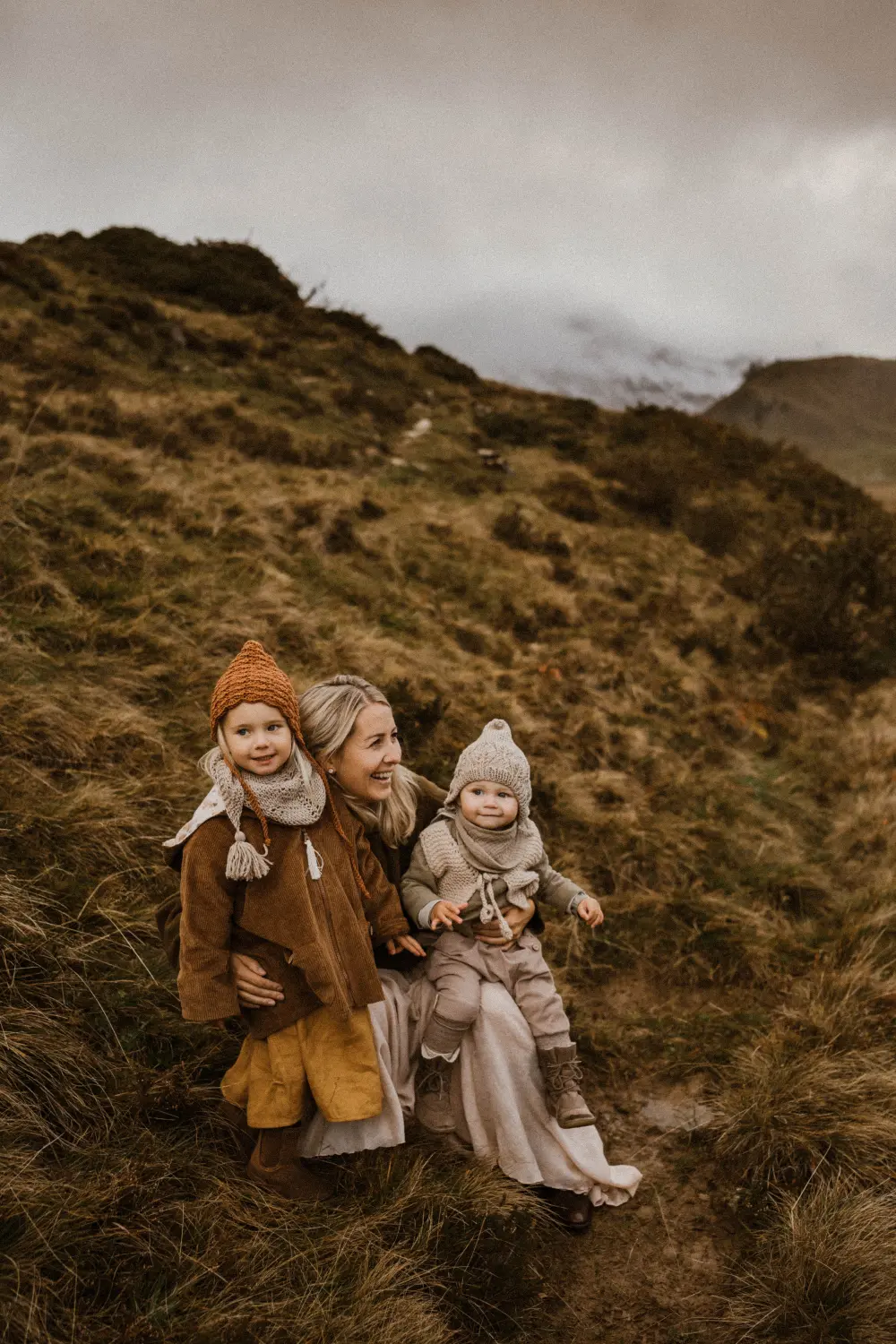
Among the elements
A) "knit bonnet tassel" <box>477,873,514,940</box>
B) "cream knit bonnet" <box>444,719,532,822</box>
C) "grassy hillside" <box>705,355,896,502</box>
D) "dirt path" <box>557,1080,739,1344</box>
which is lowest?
"dirt path" <box>557,1080,739,1344</box>

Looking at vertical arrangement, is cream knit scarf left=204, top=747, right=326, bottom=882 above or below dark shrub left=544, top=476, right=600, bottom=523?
below

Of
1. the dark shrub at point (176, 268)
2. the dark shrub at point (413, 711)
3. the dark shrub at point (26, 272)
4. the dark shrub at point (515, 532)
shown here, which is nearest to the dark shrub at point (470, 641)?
the dark shrub at point (413, 711)

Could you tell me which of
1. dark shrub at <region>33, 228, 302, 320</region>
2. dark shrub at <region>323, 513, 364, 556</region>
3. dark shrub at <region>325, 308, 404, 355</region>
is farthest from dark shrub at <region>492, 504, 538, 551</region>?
dark shrub at <region>33, 228, 302, 320</region>

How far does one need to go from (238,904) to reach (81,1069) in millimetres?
845

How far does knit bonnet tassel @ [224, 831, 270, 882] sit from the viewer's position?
2.21 meters

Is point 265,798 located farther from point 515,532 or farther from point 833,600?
point 833,600

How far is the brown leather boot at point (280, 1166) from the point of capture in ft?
7.94

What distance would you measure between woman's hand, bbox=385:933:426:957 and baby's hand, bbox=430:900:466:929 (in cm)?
10

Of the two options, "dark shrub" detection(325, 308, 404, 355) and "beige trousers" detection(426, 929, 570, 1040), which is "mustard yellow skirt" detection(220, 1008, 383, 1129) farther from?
"dark shrub" detection(325, 308, 404, 355)

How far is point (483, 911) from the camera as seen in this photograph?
275 centimetres

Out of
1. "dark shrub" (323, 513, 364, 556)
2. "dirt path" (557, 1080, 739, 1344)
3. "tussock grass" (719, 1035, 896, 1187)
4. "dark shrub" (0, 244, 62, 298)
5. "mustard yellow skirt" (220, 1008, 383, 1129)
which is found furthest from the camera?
"dark shrub" (0, 244, 62, 298)

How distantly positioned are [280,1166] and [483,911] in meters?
1.03

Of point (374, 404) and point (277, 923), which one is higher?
point (374, 404)

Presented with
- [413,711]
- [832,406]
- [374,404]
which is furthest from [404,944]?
[832,406]
